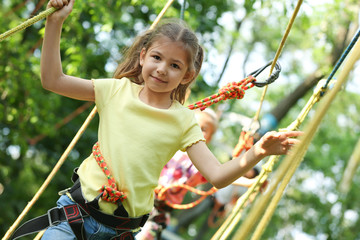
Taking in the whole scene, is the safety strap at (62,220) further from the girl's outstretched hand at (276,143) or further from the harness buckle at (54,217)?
the girl's outstretched hand at (276,143)

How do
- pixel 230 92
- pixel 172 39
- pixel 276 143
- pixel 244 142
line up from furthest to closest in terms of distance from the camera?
pixel 244 142 → pixel 230 92 → pixel 172 39 → pixel 276 143

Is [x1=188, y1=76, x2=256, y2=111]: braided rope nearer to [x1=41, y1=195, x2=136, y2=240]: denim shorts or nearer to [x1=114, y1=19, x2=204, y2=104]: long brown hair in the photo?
[x1=114, y1=19, x2=204, y2=104]: long brown hair

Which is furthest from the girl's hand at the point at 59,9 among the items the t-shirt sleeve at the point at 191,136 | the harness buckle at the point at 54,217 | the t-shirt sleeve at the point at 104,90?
the harness buckle at the point at 54,217

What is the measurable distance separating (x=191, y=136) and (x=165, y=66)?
275 millimetres

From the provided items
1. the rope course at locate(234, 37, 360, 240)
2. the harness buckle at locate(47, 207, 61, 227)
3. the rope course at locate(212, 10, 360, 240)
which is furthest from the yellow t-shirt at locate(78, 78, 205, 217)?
the rope course at locate(234, 37, 360, 240)

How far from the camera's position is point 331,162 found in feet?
47.3

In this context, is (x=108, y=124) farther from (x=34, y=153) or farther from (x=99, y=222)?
(x=34, y=153)

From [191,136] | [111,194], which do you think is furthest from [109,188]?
[191,136]

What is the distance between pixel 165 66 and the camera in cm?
177

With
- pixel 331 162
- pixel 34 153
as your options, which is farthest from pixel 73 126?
pixel 331 162

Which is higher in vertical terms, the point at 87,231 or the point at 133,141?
the point at 133,141

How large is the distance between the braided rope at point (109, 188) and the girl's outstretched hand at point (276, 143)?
519 mm

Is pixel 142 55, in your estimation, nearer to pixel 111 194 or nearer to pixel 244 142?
pixel 111 194

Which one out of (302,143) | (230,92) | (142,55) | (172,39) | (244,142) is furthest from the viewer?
(244,142)
